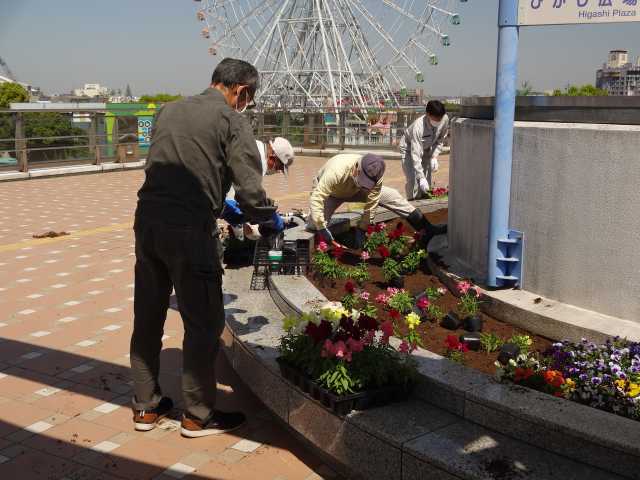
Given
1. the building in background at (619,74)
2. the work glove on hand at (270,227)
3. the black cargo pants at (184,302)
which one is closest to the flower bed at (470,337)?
the work glove on hand at (270,227)

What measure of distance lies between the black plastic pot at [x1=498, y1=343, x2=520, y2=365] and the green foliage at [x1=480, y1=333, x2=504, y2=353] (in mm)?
90

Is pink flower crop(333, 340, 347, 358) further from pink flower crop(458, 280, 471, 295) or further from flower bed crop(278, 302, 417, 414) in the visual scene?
pink flower crop(458, 280, 471, 295)

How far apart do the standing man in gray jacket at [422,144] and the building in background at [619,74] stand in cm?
260

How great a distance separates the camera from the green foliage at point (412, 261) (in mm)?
5586

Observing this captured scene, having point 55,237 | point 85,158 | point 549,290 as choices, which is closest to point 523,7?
point 549,290

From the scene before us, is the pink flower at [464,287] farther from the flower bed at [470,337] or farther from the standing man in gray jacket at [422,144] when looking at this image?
the standing man in gray jacket at [422,144]

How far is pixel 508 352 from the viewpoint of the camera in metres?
3.70

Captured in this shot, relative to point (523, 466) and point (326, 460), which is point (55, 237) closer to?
point (326, 460)

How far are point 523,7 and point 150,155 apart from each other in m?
2.41

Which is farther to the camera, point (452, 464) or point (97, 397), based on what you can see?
point (97, 397)

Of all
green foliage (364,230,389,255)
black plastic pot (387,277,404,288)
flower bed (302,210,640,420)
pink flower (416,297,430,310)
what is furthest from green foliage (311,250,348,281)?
pink flower (416,297,430,310)

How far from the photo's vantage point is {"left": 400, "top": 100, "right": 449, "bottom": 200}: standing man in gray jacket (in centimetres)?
862

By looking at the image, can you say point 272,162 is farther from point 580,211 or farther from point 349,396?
point 349,396

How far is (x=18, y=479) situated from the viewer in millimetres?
3334
